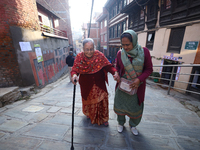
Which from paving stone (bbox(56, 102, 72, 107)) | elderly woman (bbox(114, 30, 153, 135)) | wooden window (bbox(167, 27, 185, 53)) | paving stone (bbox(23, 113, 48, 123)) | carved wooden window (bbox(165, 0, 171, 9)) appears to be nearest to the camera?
elderly woman (bbox(114, 30, 153, 135))

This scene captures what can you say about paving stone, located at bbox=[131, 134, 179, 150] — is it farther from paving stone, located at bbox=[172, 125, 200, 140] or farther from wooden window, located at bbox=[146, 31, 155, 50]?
wooden window, located at bbox=[146, 31, 155, 50]

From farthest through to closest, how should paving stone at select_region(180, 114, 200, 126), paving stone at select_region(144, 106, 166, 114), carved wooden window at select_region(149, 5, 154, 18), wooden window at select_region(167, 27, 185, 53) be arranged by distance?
carved wooden window at select_region(149, 5, 154, 18), wooden window at select_region(167, 27, 185, 53), paving stone at select_region(144, 106, 166, 114), paving stone at select_region(180, 114, 200, 126)

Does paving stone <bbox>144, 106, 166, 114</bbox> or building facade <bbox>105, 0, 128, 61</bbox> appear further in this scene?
building facade <bbox>105, 0, 128, 61</bbox>

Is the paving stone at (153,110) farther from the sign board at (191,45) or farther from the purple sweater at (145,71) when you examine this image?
the sign board at (191,45)

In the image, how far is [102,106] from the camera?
2039 mm

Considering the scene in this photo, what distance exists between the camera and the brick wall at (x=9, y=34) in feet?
11.3

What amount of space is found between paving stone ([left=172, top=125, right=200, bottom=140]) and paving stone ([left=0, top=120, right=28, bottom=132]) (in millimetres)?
3124

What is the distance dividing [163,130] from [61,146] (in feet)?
6.25

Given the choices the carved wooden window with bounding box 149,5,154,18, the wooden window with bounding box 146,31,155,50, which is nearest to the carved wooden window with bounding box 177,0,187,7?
the carved wooden window with bounding box 149,5,154,18

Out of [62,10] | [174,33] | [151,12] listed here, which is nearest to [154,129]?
[174,33]

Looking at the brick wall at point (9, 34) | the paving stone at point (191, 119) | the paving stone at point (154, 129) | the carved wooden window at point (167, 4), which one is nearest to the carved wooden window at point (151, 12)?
the carved wooden window at point (167, 4)

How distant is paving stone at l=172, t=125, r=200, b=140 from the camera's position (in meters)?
1.75

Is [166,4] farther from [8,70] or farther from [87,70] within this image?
[8,70]

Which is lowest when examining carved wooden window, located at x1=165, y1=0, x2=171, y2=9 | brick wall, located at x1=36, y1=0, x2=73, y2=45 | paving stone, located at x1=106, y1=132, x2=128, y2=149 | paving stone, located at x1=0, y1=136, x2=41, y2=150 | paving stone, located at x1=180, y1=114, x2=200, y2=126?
paving stone, located at x1=106, y1=132, x2=128, y2=149
